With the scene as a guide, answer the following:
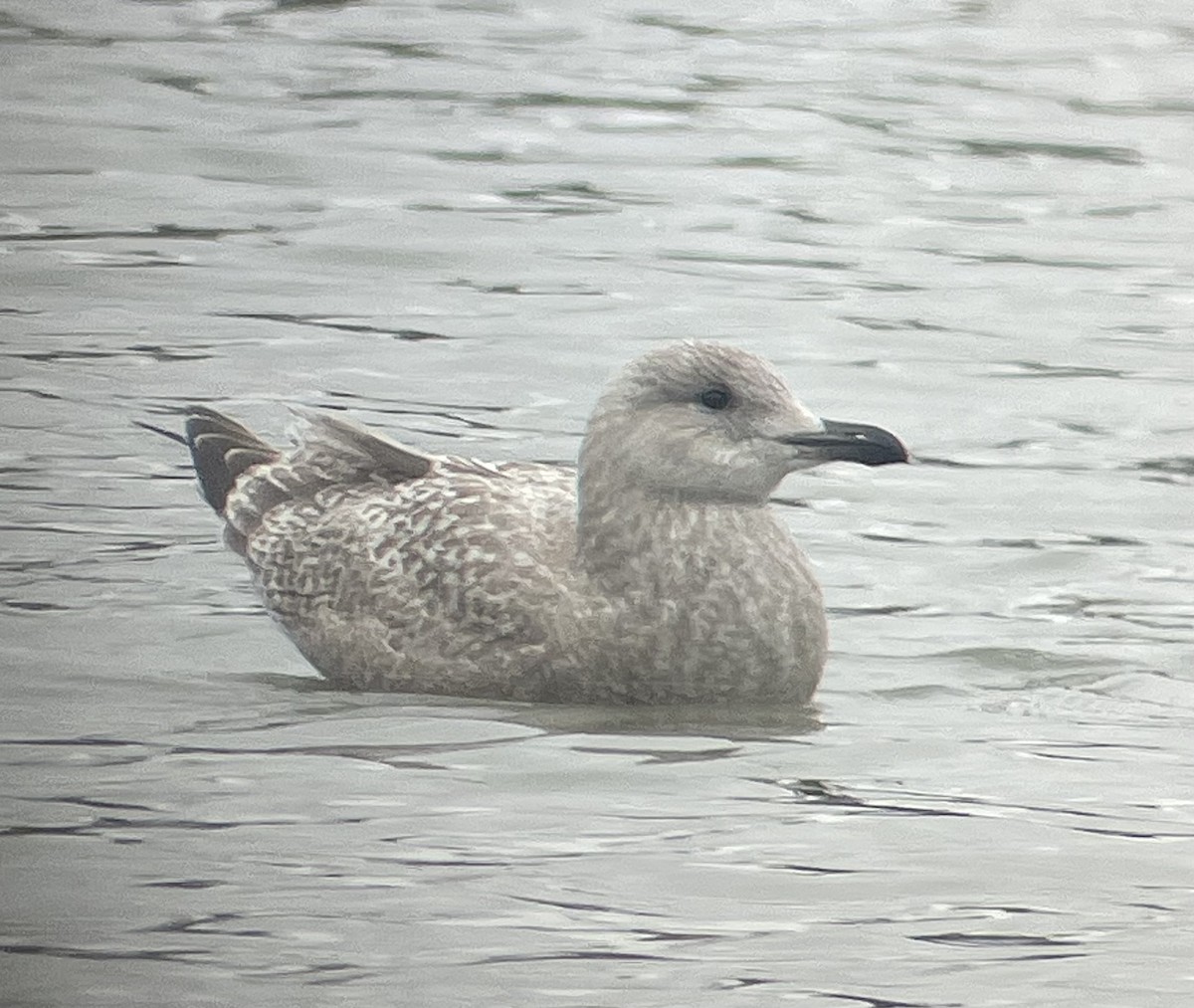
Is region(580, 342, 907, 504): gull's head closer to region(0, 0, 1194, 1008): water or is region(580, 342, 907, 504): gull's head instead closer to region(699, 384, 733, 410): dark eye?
region(699, 384, 733, 410): dark eye

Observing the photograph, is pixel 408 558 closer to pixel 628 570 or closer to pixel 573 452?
pixel 628 570

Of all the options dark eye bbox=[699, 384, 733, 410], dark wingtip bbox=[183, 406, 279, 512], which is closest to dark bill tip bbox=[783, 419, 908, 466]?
dark eye bbox=[699, 384, 733, 410]

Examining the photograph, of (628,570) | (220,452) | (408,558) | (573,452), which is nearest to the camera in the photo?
(628,570)

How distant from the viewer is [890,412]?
41.5 ft

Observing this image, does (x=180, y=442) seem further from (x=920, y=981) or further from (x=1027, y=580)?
(x=920, y=981)

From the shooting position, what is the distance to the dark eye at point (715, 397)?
880 centimetres

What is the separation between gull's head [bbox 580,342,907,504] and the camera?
8734 mm

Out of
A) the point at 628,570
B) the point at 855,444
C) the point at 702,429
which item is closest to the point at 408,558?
the point at 628,570

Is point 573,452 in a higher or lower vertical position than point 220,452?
lower

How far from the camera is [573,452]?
39.3 feet

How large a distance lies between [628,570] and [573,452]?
10.5 ft

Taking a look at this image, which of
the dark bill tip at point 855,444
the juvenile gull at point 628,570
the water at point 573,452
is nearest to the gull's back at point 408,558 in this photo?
the juvenile gull at point 628,570

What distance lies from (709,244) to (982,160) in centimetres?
247

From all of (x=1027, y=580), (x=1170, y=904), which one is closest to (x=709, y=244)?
(x=1027, y=580)
